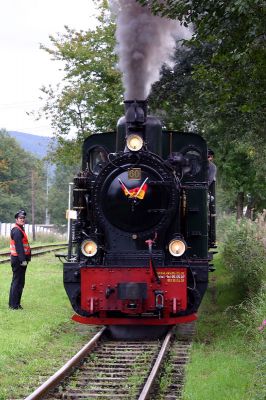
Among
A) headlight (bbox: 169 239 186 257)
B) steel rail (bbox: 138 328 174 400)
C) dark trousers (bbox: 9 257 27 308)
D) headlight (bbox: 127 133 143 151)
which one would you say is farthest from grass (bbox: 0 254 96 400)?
headlight (bbox: 127 133 143 151)

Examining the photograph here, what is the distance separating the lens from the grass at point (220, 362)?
6109 mm

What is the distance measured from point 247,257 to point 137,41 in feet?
15.2

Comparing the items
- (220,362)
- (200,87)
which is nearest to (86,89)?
(200,87)

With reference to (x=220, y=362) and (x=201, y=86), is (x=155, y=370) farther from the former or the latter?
(x=201, y=86)

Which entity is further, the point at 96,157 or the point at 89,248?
the point at 96,157

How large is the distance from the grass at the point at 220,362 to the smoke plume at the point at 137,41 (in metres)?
3.80

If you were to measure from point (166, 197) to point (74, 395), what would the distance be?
3.52m

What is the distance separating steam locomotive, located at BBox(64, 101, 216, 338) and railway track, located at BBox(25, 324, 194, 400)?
0.40 m

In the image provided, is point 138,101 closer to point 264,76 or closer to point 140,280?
point 264,76

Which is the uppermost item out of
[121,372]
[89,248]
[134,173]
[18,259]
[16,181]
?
[16,181]

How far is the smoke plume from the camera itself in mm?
9734

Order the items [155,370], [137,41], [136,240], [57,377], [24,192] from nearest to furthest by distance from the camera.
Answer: [57,377] → [155,370] → [136,240] → [137,41] → [24,192]

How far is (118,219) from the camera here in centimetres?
890

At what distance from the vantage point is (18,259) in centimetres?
1081
